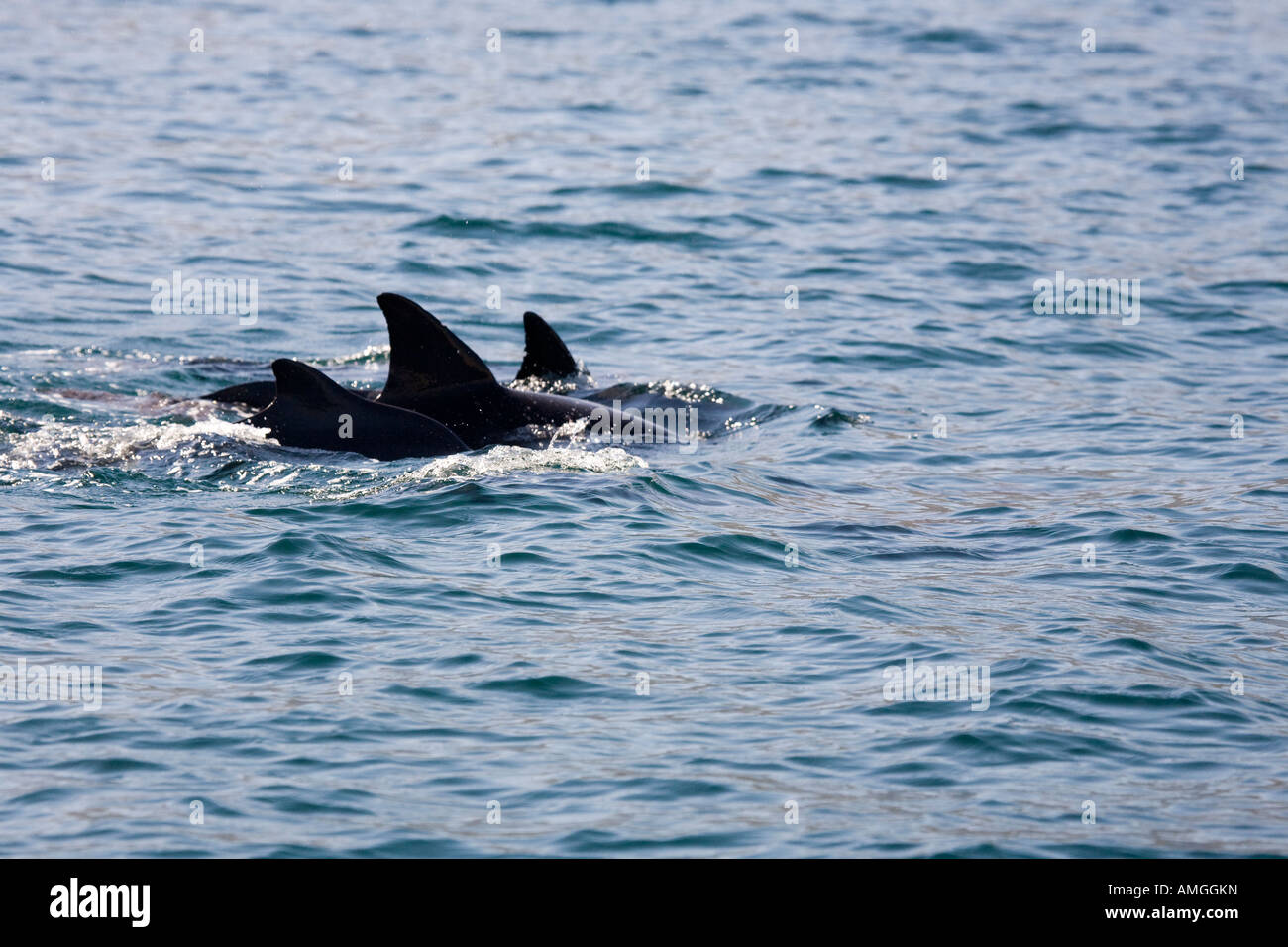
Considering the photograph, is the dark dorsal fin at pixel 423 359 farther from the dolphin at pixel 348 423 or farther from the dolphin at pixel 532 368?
the dolphin at pixel 532 368

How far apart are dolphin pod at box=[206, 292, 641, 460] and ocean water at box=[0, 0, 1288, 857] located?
0.34 meters

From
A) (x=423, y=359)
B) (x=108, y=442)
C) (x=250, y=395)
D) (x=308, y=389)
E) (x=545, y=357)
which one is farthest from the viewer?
(x=545, y=357)

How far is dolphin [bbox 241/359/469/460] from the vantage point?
1251 centimetres

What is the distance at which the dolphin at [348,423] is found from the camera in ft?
41.0

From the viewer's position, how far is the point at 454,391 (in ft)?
43.5

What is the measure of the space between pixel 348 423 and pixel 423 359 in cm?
95

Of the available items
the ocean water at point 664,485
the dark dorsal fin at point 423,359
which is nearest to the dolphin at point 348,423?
the ocean water at point 664,485

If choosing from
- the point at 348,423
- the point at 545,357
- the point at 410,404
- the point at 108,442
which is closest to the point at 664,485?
the point at 410,404

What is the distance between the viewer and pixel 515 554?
10.9 meters

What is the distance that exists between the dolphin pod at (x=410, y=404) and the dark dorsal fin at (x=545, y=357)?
31.9 inches

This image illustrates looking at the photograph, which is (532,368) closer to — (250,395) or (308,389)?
(250,395)
